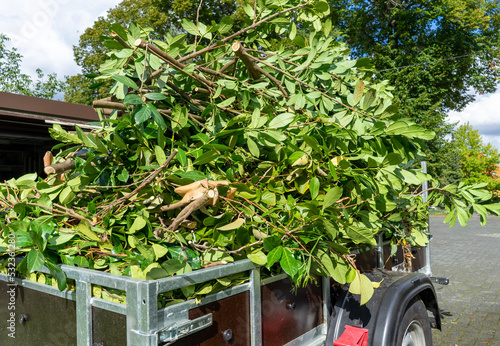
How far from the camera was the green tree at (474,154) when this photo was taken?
29.1 m

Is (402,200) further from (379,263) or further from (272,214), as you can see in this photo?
(272,214)

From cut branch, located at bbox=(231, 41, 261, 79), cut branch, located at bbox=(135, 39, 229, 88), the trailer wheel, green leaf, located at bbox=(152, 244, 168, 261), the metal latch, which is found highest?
cut branch, located at bbox=(231, 41, 261, 79)

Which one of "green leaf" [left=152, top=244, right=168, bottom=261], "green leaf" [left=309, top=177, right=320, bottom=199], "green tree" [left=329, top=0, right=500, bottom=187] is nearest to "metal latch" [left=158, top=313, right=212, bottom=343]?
"green leaf" [left=152, top=244, right=168, bottom=261]

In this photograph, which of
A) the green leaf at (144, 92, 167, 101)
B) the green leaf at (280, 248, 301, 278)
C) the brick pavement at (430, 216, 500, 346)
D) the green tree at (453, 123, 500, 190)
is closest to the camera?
the green leaf at (280, 248, 301, 278)

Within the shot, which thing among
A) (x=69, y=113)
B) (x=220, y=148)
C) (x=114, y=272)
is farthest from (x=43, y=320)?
(x=69, y=113)

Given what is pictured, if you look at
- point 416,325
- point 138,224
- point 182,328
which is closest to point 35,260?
point 138,224

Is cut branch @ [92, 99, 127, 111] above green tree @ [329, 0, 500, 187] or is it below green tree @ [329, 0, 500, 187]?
below

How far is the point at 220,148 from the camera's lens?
1.73 m

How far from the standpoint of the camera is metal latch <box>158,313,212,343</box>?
1.19m

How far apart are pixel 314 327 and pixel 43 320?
1.21m

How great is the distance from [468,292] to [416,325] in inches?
170

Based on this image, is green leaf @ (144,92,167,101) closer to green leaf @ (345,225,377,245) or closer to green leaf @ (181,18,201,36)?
green leaf @ (181,18,201,36)

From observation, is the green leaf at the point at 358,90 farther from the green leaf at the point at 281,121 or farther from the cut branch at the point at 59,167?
the cut branch at the point at 59,167

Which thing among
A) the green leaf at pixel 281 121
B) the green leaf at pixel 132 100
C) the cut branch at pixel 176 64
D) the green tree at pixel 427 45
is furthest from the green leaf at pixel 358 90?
the green tree at pixel 427 45
